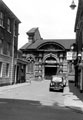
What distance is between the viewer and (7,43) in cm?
2973

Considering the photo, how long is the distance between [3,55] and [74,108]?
686 inches

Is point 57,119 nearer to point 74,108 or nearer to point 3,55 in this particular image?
point 74,108

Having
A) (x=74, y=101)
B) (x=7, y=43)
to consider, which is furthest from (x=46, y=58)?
(x=74, y=101)

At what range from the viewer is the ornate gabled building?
50625 millimetres

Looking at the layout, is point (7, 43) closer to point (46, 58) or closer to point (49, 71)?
point (46, 58)

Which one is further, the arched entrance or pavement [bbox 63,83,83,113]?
the arched entrance

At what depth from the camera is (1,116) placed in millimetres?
8758

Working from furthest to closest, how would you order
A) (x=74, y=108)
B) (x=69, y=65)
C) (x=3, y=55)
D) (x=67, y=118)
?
1. (x=69, y=65)
2. (x=3, y=55)
3. (x=74, y=108)
4. (x=67, y=118)

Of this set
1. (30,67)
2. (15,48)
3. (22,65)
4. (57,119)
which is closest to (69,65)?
(30,67)

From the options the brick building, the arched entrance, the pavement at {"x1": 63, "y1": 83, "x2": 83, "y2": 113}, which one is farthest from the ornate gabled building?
the pavement at {"x1": 63, "y1": 83, "x2": 83, "y2": 113}

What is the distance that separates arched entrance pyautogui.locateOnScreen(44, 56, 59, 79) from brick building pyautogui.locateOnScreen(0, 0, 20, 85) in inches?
757

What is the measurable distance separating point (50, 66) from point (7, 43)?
22.9 meters

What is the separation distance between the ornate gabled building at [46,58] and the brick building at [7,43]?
1868 cm

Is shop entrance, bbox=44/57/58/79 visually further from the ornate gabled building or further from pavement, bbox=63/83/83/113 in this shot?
pavement, bbox=63/83/83/113
